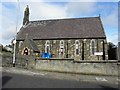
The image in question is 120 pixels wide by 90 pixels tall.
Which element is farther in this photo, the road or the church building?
the church building

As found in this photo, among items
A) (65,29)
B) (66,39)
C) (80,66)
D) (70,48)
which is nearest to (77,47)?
(70,48)

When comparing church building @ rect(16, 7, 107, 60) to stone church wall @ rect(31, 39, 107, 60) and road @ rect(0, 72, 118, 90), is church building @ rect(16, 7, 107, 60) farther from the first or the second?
road @ rect(0, 72, 118, 90)

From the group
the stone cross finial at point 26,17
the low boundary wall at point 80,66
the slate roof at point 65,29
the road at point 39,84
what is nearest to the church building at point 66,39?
the slate roof at point 65,29

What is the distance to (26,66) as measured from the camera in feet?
89.7

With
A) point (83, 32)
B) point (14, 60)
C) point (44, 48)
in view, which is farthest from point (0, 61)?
point (83, 32)

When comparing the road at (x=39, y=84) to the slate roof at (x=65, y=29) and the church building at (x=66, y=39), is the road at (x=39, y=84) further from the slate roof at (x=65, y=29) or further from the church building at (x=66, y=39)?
the slate roof at (x=65, y=29)

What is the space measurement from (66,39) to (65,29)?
369 cm

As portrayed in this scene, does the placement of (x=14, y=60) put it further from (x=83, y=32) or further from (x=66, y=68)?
(x=83, y=32)

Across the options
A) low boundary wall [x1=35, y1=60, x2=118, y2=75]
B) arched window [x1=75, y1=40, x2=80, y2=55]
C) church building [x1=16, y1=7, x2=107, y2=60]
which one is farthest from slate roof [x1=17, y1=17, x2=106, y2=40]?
low boundary wall [x1=35, y1=60, x2=118, y2=75]

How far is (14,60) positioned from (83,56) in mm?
19169

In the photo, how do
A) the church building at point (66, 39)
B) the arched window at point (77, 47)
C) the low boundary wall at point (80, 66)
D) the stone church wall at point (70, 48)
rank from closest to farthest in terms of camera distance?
1. the low boundary wall at point (80, 66)
2. the stone church wall at point (70, 48)
3. the church building at point (66, 39)
4. the arched window at point (77, 47)

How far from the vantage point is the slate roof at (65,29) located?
42200 mm

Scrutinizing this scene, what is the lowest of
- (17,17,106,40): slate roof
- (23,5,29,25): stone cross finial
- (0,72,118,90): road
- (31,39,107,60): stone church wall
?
(0,72,118,90): road

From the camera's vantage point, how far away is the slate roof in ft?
138
